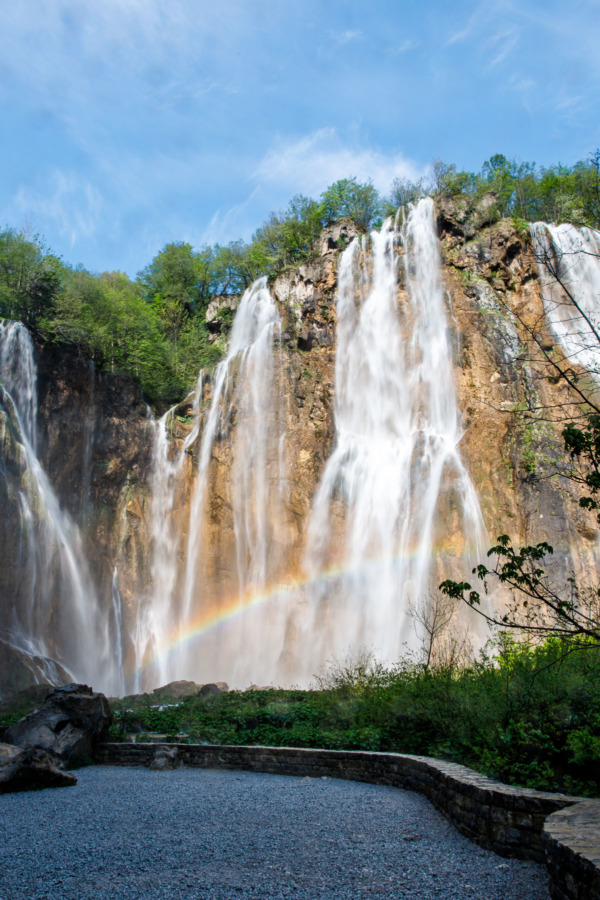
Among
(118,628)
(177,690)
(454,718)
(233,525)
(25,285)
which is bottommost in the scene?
(454,718)

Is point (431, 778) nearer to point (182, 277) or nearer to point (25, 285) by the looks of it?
point (25, 285)

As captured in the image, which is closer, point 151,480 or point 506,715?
point 506,715

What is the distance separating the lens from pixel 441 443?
24094 millimetres

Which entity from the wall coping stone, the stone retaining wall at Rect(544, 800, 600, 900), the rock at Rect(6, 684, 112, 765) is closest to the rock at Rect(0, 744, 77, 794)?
the rock at Rect(6, 684, 112, 765)

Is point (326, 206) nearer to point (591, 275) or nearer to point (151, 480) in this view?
point (591, 275)

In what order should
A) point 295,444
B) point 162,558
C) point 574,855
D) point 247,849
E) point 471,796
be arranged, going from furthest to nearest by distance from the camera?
point 295,444 → point 162,558 → point 471,796 → point 247,849 → point 574,855

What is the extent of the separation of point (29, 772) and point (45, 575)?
1553 centimetres

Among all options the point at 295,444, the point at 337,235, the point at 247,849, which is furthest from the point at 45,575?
the point at 337,235

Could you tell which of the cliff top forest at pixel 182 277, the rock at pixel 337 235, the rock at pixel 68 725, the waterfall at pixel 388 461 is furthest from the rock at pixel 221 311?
the rock at pixel 68 725

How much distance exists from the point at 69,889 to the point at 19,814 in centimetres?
306

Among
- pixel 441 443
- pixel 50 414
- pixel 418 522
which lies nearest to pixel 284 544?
pixel 418 522

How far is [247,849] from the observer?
477 cm

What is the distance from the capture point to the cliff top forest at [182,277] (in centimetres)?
2883

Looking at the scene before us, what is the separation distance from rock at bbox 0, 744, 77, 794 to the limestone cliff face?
13.9 metres
